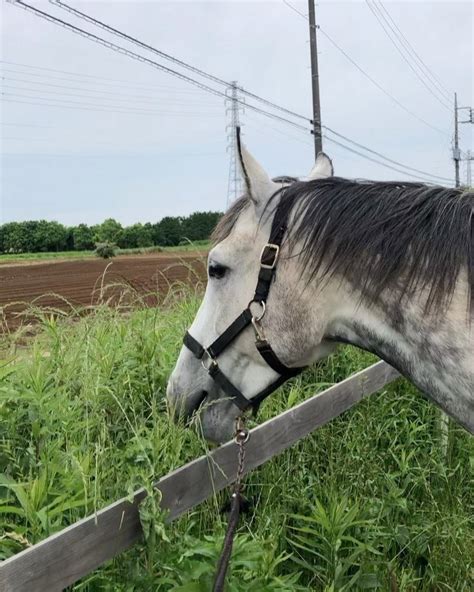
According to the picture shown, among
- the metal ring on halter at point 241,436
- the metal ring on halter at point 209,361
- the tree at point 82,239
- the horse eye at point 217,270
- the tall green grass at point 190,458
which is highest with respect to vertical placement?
the horse eye at point 217,270

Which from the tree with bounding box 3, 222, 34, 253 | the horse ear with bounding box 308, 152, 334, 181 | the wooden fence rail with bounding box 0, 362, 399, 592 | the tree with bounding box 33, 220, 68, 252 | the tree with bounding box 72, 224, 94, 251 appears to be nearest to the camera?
the wooden fence rail with bounding box 0, 362, 399, 592

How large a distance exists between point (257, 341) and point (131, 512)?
0.75 meters

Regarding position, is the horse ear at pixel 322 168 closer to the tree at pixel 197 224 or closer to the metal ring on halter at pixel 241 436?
the metal ring on halter at pixel 241 436

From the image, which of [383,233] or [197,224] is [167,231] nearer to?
[197,224]

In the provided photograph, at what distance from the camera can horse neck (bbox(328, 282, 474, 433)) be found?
1.67 m

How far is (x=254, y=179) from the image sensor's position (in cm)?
200

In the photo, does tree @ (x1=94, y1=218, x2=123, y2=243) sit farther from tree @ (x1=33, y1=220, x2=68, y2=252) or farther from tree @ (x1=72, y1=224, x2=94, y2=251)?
tree @ (x1=33, y1=220, x2=68, y2=252)

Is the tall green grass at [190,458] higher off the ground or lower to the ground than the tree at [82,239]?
higher

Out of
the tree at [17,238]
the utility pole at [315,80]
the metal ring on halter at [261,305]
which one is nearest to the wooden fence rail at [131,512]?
the metal ring on halter at [261,305]

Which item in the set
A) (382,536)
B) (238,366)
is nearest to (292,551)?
(382,536)

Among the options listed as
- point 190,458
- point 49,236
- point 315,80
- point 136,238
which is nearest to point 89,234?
point 49,236

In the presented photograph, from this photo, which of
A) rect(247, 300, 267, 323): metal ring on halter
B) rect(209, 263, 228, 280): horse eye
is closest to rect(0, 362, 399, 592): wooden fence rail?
rect(247, 300, 267, 323): metal ring on halter

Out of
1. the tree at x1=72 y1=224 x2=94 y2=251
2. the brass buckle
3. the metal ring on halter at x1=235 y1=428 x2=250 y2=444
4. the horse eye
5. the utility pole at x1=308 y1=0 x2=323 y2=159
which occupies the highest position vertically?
the utility pole at x1=308 y1=0 x2=323 y2=159

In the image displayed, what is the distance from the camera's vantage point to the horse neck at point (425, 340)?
5.49 ft
